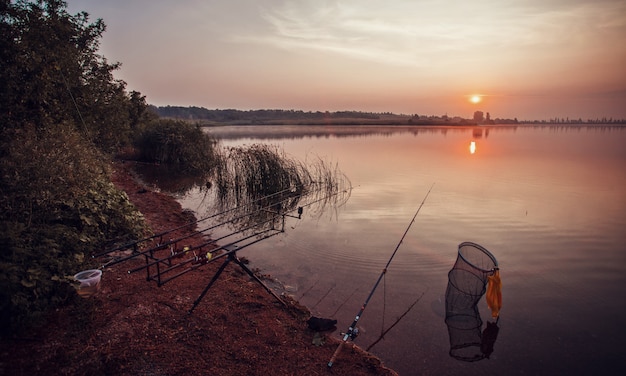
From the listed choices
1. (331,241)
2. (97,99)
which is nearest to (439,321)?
(331,241)

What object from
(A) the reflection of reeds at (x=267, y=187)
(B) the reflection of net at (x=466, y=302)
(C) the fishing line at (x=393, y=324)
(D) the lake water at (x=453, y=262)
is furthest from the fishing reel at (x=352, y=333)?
(A) the reflection of reeds at (x=267, y=187)

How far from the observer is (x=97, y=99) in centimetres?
1656

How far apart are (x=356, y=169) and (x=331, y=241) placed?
1755cm

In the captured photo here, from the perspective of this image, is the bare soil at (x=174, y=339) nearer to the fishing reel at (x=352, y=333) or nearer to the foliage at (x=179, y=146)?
the fishing reel at (x=352, y=333)

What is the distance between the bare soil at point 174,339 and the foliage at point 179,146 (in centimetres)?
1940

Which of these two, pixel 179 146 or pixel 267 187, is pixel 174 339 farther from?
pixel 179 146

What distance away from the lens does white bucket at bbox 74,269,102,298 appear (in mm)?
5613

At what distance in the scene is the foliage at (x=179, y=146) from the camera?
26.0 meters

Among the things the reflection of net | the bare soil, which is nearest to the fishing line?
the bare soil

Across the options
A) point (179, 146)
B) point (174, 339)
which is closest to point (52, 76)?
point (174, 339)

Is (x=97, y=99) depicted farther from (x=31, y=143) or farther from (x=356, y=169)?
(x=356, y=169)

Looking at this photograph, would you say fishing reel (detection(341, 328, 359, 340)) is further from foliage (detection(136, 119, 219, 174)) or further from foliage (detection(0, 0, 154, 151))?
foliage (detection(136, 119, 219, 174))

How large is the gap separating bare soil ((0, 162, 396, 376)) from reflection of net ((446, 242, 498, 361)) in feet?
6.10

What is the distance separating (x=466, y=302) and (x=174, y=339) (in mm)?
5860
